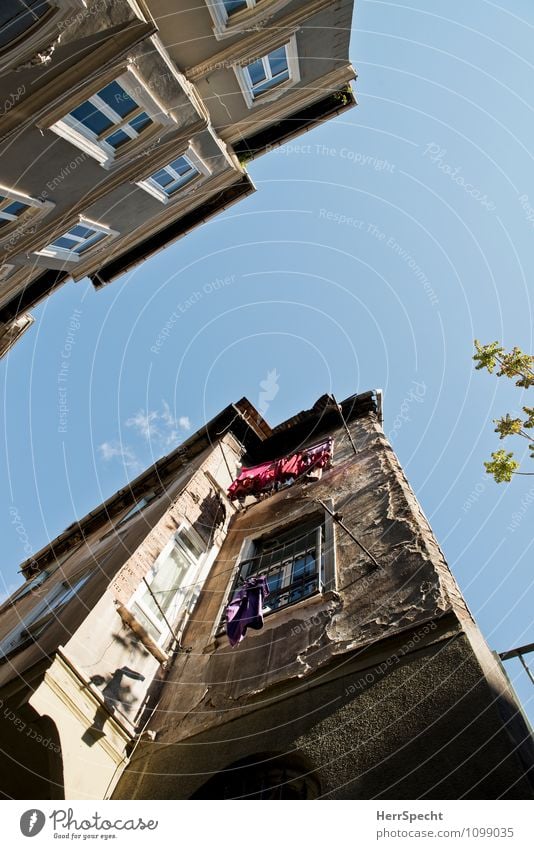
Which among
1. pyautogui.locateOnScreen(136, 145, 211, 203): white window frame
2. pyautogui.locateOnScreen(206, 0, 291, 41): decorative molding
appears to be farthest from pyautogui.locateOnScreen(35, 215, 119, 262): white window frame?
pyautogui.locateOnScreen(206, 0, 291, 41): decorative molding

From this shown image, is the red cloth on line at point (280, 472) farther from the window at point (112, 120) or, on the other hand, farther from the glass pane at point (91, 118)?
the glass pane at point (91, 118)

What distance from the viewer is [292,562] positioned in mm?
9602

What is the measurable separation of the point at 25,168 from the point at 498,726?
44.4 feet

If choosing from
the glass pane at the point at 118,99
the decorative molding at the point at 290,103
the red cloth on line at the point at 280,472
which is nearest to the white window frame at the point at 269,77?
the decorative molding at the point at 290,103

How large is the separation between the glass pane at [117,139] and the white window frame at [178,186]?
1.18m

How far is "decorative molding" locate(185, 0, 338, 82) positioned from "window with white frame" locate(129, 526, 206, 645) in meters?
11.3

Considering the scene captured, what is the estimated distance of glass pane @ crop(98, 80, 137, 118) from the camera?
945 centimetres

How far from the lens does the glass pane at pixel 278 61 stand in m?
11.5

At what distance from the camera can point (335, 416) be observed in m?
17.2

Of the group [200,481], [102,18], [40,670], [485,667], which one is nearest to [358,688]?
[485,667]

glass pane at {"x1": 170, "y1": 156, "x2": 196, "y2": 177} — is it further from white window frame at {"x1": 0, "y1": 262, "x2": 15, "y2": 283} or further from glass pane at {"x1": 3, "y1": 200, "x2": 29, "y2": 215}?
white window frame at {"x1": 0, "y1": 262, "x2": 15, "y2": 283}

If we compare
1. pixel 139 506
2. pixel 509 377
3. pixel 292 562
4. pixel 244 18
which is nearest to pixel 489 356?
pixel 509 377

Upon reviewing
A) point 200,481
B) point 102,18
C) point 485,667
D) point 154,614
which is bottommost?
point 485,667
